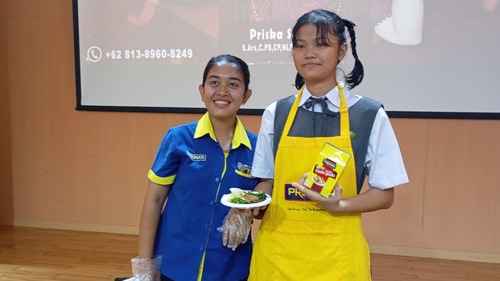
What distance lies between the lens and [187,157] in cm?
134

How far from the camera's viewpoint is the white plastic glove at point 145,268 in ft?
4.58

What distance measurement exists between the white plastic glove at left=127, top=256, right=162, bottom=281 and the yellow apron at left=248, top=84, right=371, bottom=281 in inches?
17.3

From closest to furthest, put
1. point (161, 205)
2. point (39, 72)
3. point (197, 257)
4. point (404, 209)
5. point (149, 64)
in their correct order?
point (197, 257), point (161, 205), point (404, 209), point (149, 64), point (39, 72)

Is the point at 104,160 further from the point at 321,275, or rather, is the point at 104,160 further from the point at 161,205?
the point at 321,275

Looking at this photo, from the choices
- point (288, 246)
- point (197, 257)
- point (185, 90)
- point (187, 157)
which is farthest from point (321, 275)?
point (185, 90)

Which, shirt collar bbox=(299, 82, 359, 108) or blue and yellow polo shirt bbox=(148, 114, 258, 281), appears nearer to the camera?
shirt collar bbox=(299, 82, 359, 108)

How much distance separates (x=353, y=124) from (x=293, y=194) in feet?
0.87

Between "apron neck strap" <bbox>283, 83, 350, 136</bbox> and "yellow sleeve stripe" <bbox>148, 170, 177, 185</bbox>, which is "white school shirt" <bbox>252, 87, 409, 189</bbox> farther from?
"yellow sleeve stripe" <bbox>148, 170, 177, 185</bbox>

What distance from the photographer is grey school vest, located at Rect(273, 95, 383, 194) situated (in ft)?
3.65

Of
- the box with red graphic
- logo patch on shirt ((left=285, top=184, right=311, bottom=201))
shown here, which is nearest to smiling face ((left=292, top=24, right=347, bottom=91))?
the box with red graphic

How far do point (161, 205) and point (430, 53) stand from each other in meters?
2.31

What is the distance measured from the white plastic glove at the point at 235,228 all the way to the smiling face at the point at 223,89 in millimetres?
337

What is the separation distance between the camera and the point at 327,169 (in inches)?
41.6

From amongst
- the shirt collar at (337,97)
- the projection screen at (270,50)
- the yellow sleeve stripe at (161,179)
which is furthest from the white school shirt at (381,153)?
the projection screen at (270,50)
